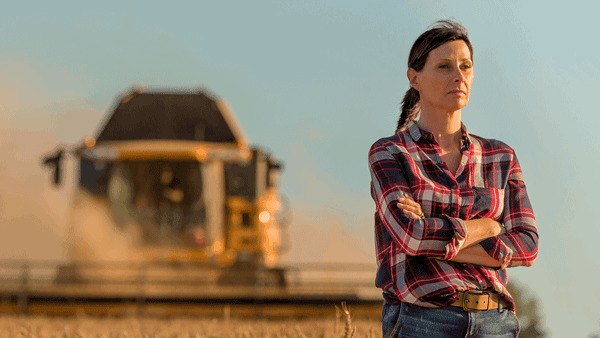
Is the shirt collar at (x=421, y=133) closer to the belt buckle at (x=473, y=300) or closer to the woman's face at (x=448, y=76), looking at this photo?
the woman's face at (x=448, y=76)

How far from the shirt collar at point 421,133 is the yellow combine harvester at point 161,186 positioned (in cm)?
964

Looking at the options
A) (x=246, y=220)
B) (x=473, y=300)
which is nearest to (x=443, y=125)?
(x=473, y=300)

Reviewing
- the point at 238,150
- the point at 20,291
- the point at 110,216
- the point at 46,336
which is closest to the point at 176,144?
the point at 238,150

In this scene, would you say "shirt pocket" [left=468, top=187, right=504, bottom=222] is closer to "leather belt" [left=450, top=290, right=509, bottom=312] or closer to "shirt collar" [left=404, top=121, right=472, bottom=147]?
"shirt collar" [left=404, top=121, right=472, bottom=147]

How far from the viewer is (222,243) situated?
12328mm

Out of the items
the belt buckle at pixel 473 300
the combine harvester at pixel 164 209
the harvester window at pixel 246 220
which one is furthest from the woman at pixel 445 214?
the harvester window at pixel 246 220

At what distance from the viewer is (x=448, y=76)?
1.95 meters

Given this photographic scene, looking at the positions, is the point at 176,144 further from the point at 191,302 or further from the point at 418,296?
the point at 418,296

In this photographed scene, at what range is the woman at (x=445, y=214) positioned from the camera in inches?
72.2

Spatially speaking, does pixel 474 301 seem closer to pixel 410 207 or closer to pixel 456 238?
pixel 456 238

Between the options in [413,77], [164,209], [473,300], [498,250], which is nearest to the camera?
[473,300]

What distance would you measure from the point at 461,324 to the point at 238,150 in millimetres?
10087

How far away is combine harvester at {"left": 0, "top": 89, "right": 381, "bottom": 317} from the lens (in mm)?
11453

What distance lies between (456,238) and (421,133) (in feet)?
1.15
